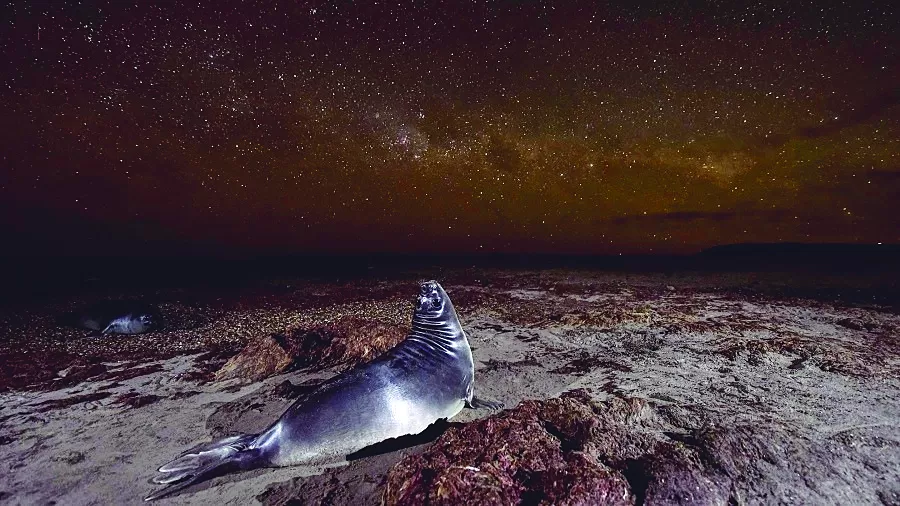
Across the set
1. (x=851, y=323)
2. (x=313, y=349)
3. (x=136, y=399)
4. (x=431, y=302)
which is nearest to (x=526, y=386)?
(x=431, y=302)

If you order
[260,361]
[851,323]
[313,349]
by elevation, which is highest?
[851,323]

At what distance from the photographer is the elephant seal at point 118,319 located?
31.4 ft

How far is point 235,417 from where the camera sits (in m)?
4.66

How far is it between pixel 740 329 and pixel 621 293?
5.66 meters

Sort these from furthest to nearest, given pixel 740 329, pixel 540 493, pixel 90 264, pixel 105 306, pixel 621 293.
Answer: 1. pixel 90 264
2. pixel 621 293
3. pixel 105 306
4. pixel 740 329
5. pixel 540 493

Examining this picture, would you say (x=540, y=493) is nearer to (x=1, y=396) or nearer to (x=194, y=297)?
(x=1, y=396)

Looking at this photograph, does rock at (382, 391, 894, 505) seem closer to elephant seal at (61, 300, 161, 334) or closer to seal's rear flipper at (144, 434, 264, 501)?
seal's rear flipper at (144, 434, 264, 501)

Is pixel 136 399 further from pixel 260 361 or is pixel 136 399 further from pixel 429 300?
pixel 429 300

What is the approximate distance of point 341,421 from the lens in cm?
357

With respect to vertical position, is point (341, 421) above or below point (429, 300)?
below

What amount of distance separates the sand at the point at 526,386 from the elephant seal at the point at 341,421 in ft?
0.47

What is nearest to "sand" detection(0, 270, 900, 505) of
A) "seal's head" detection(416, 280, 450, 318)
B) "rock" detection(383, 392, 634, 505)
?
"rock" detection(383, 392, 634, 505)

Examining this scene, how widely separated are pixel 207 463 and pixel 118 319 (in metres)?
8.47

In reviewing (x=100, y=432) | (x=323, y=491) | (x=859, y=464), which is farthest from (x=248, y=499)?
(x=859, y=464)
